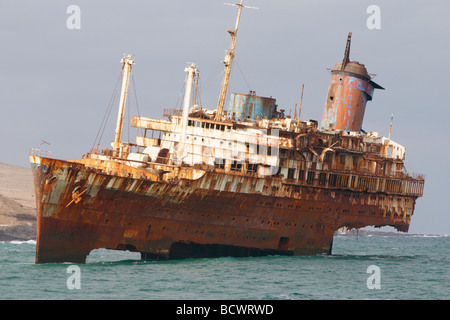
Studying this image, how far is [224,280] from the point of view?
128ft

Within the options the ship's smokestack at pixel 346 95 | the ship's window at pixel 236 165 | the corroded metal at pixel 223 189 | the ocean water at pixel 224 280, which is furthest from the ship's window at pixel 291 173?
the ship's smokestack at pixel 346 95

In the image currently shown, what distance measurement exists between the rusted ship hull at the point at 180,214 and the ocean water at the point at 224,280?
101 cm

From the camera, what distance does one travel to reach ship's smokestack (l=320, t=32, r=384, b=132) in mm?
58188

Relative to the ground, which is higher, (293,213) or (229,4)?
(229,4)

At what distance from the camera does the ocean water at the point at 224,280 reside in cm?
3516

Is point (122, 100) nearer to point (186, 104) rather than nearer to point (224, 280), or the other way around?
point (186, 104)

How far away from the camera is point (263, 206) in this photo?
48.9 m

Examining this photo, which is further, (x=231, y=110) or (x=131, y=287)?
(x=231, y=110)

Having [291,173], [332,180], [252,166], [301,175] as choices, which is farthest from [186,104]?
[332,180]

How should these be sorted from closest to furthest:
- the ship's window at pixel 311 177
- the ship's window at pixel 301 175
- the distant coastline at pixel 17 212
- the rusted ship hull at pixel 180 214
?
the rusted ship hull at pixel 180 214
the ship's window at pixel 301 175
the ship's window at pixel 311 177
the distant coastline at pixel 17 212

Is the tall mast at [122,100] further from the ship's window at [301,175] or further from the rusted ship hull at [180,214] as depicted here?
the ship's window at [301,175]

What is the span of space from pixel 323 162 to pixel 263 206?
208 inches
